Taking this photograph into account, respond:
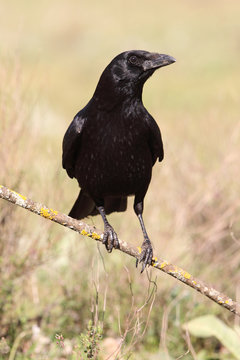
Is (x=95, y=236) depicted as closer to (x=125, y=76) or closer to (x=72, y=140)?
(x=72, y=140)

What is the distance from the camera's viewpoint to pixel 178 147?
21.4 feet

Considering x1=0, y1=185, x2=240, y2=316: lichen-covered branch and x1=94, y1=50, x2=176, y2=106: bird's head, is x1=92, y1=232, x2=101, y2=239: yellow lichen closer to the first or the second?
x1=0, y1=185, x2=240, y2=316: lichen-covered branch

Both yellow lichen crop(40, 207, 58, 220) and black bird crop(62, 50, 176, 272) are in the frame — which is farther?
black bird crop(62, 50, 176, 272)

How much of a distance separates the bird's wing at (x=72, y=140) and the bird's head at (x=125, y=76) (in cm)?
21

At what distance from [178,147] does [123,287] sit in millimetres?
1715

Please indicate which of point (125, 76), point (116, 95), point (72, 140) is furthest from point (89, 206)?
point (125, 76)

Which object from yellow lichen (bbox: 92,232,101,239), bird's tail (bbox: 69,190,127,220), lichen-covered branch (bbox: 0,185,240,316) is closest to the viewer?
lichen-covered branch (bbox: 0,185,240,316)

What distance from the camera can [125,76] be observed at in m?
4.09

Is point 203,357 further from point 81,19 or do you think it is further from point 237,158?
point 81,19

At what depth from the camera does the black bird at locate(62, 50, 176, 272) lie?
13.2 ft

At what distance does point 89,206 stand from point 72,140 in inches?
23.3

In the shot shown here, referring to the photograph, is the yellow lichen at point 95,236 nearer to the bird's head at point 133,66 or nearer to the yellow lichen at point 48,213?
the yellow lichen at point 48,213

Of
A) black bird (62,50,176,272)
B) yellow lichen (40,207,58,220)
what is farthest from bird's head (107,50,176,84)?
yellow lichen (40,207,58,220)

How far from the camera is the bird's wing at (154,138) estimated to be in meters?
4.24
